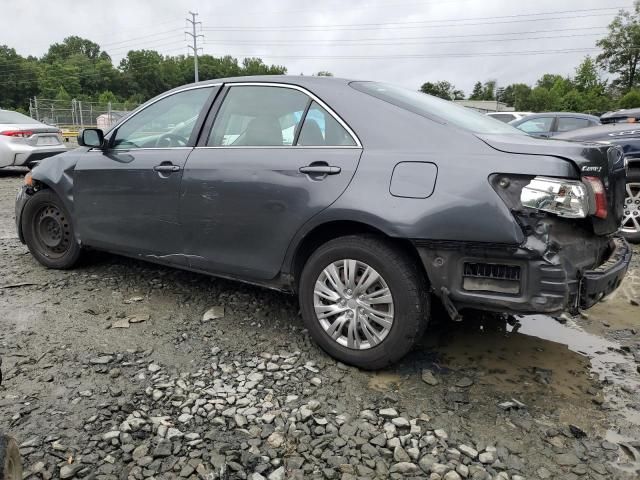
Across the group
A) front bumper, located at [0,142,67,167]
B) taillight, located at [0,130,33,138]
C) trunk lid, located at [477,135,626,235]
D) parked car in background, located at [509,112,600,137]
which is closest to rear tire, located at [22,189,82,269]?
trunk lid, located at [477,135,626,235]

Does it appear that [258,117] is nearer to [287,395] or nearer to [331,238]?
[331,238]

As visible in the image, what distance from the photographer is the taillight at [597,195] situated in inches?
95.1

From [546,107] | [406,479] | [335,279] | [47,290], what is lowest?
[406,479]

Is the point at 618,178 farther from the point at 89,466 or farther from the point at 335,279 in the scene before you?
the point at 89,466

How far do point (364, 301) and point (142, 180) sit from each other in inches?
75.0

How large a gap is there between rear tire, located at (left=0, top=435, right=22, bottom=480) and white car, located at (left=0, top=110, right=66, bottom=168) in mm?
9925

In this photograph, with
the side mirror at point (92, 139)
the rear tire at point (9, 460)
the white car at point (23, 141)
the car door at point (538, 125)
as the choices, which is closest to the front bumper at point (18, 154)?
the white car at point (23, 141)

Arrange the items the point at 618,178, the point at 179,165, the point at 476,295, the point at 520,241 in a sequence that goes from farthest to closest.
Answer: the point at 179,165, the point at 618,178, the point at 476,295, the point at 520,241

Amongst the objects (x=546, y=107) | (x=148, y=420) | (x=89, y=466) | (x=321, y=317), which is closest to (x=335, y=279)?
(x=321, y=317)

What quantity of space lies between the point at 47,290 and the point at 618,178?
4060mm

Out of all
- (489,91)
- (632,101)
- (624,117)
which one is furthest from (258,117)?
(489,91)

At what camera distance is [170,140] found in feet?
12.1

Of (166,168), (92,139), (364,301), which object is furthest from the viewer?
(92,139)

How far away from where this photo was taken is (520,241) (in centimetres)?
238
